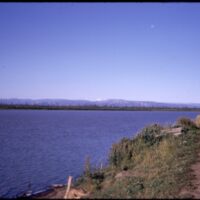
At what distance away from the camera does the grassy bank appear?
8.97 meters

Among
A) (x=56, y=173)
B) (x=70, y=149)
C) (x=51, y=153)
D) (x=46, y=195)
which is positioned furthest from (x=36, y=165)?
(x=46, y=195)

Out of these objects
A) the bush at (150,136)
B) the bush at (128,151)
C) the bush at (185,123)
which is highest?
the bush at (185,123)

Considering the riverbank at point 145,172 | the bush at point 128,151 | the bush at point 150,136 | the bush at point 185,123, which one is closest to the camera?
the riverbank at point 145,172

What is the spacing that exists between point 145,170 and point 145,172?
323mm

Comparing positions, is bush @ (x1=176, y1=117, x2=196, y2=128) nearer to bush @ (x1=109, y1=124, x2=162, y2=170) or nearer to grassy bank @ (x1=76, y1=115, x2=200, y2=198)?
grassy bank @ (x1=76, y1=115, x2=200, y2=198)

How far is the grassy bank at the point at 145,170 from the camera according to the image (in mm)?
8969

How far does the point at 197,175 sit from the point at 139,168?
9.90 ft

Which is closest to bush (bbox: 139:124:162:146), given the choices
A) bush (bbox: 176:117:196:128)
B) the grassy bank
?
the grassy bank

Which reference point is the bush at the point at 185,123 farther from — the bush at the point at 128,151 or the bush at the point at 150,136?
the bush at the point at 128,151

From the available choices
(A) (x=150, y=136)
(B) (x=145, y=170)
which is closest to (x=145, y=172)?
(B) (x=145, y=170)

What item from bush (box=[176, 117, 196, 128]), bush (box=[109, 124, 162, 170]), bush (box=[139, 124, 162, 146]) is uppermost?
bush (box=[176, 117, 196, 128])

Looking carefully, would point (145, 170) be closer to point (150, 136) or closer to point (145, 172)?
point (145, 172)

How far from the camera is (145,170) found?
12.4m

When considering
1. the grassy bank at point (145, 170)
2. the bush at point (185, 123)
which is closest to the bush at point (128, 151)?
the grassy bank at point (145, 170)
